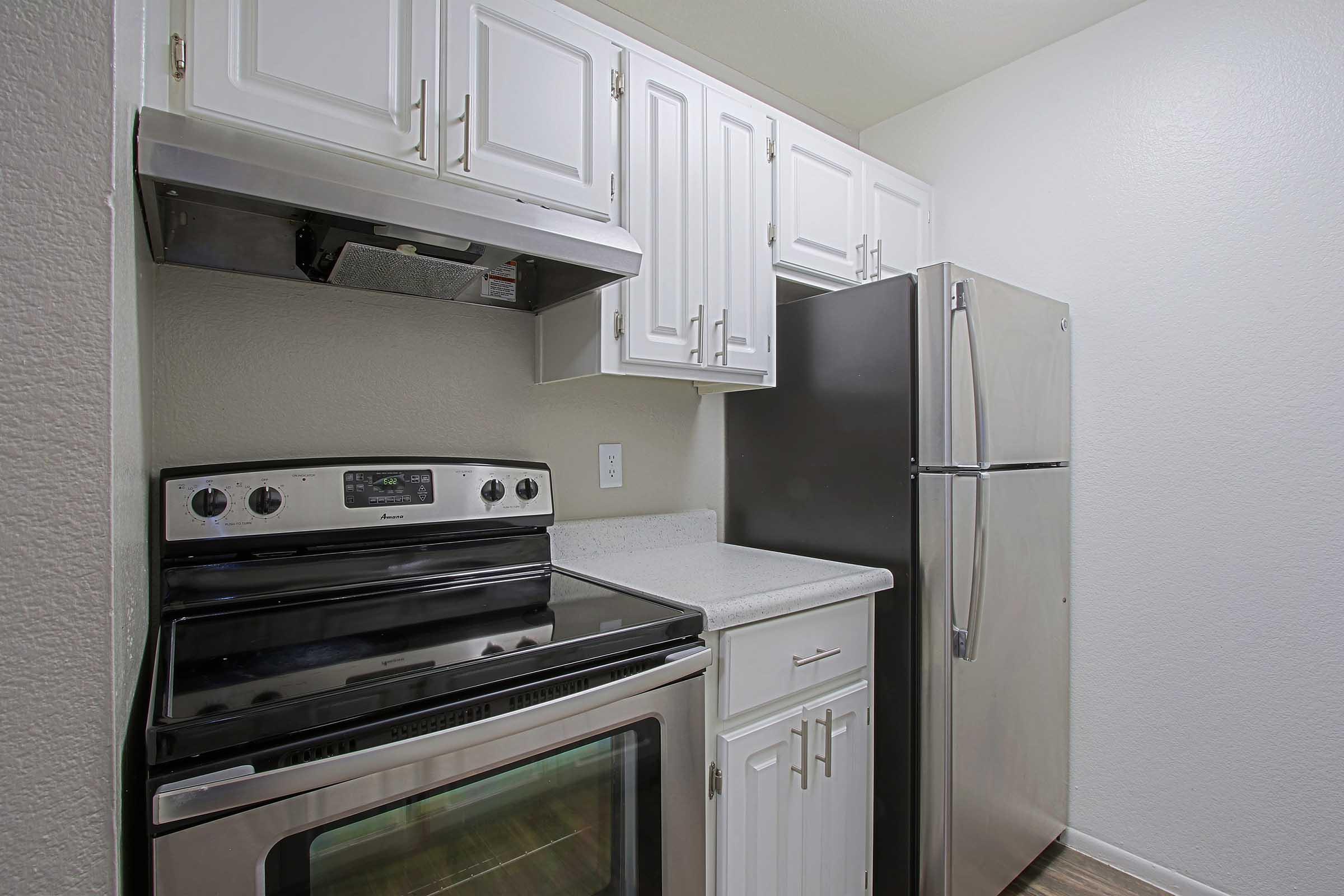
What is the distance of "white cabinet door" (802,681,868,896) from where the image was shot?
1448mm

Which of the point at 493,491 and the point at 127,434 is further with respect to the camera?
the point at 493,491

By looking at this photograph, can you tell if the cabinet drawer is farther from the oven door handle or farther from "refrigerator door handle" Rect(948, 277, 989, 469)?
"refrigerator door handle" Rect(948, 277, 989, 469)

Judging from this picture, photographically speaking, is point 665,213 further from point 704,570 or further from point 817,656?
point 817,656

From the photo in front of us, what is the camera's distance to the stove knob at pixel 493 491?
4.89ft

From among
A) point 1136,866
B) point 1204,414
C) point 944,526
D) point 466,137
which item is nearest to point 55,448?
point 466,137

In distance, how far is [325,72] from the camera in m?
1.12

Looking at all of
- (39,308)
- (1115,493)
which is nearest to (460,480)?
(39,308)

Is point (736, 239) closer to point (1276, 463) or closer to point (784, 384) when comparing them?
point (784, 384)

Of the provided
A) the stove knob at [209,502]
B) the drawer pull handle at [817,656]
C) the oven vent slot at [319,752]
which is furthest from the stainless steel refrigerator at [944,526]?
the stove knob at [209,502]

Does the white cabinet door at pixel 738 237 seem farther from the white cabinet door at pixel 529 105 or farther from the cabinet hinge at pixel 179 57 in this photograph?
the cabinet hinge at pixel 179 57

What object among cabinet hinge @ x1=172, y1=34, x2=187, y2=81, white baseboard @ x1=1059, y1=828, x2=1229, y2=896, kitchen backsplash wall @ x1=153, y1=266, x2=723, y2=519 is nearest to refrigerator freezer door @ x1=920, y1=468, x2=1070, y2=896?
white baseboard @ x1=1059, y1=828, x2=1229, y2=896

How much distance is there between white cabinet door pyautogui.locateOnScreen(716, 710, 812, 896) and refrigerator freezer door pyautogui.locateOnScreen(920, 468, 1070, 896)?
0.42 meters

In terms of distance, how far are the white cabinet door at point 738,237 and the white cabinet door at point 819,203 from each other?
0.08 meters

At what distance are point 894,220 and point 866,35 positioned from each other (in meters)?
0.58
